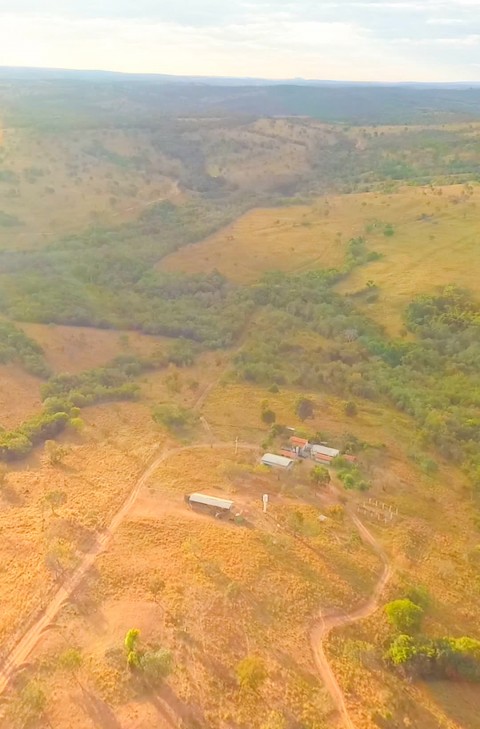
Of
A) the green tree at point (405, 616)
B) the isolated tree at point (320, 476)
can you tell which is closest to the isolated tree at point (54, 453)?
the isolated tree at point (320, 476)

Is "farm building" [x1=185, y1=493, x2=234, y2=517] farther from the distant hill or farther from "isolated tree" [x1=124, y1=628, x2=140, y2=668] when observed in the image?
the distant hill

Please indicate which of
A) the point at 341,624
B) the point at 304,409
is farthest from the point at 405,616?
the point at 304,409

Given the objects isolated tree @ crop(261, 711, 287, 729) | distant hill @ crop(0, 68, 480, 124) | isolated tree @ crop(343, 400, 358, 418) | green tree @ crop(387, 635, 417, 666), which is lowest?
isolated tree @ crop(343, 400, 358, 418)

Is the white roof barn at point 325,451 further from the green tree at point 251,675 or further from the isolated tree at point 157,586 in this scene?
the green tree at point 251,675

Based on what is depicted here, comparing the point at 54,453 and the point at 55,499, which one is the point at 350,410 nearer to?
the point at 54,453

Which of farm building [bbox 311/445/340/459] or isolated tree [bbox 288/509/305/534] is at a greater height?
isolated tree [bbox 288/509/305/534]

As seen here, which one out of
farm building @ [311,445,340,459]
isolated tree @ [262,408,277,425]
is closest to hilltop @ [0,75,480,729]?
farm building @ [311,445,340,459]
